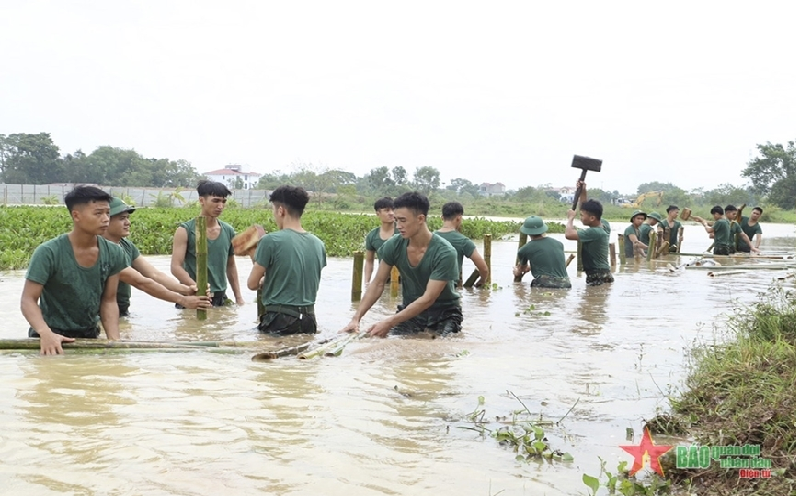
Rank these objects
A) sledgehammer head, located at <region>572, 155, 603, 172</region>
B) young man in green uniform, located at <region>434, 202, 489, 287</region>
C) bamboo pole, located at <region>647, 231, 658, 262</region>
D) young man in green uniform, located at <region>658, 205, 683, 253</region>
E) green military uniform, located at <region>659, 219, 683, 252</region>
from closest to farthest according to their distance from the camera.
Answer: young man in green uniform, located at <region>434, 202, 489, 287</region>, sledgehammer head, located at <region>572, 155, 603, 172</region>, bamboo pole, located at <region>647, 231, 658, 262</region>, young man in green uniform, located at <region>658, 205, 683, 253</region>, green military uniform, located at <region>659, 219, 683, 252</region>

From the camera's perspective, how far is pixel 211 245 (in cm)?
927

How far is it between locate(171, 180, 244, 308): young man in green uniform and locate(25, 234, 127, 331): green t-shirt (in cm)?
214

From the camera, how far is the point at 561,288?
1292 centimetres

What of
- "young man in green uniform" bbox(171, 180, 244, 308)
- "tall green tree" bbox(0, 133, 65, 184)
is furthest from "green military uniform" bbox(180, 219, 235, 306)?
"tall green tree" bbox(0, 133, 65, 184)

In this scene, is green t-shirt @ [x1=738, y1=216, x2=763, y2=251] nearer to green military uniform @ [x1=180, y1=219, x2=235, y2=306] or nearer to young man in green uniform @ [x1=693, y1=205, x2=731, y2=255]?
young man in green uniform @ [x1=693, y1=205, x2=731, y2=255]

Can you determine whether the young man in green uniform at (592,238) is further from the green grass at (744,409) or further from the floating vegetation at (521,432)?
the floating vegetation at (521,432)

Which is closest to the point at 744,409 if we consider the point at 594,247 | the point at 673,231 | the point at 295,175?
the point at 594,247

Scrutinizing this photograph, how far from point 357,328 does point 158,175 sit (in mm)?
79767

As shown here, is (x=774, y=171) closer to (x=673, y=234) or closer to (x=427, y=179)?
(x=427, y=179)

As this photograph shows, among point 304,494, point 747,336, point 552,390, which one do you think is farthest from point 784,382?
point 304,494

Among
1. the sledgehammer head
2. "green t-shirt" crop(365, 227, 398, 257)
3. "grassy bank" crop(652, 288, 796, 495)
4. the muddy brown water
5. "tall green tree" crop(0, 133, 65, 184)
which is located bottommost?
the muddy brown water

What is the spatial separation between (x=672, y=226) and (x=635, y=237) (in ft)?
13.8

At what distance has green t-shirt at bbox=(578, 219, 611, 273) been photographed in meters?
13.1

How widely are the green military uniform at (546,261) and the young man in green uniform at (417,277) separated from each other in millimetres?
4675
